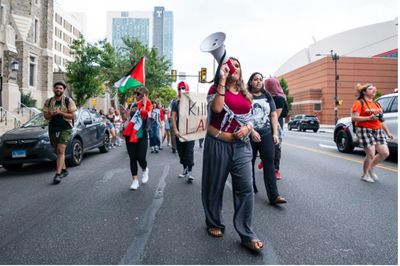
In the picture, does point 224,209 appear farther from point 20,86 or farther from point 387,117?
point 20,86

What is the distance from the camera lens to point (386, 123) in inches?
326

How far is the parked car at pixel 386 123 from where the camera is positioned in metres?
8.05

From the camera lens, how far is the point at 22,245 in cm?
296

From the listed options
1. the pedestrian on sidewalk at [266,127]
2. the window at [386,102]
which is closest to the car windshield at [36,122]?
the pedestrian on sidewalk at [266,127]

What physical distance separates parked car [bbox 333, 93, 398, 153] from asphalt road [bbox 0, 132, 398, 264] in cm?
229

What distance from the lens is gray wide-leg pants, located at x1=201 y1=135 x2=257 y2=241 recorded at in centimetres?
291

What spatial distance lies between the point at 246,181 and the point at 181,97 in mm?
2599

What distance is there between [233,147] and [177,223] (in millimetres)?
1230

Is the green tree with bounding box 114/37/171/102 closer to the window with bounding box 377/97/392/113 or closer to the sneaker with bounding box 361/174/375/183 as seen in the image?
the window with bounding box 377/97/392/113

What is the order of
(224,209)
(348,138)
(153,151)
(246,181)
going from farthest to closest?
(153,151) < (348,138) < (224,209) < (246,181)

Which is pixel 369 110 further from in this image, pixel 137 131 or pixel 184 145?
pixel 137 131

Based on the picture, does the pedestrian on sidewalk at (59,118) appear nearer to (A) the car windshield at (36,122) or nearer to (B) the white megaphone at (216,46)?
(A) the car windshield at (36,122)

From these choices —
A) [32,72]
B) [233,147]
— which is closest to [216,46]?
[233,147]

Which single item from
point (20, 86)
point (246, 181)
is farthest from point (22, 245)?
point (20, 86)
